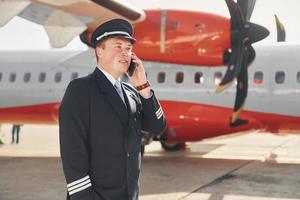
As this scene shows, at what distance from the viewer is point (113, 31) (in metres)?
3.04

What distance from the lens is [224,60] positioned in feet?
35.4

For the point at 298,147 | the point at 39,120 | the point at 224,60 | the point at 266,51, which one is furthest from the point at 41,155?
the point at 298,147

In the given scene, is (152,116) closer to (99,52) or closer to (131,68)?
(131,68)

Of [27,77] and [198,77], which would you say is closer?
[198,77]

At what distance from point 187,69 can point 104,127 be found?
9947 mm

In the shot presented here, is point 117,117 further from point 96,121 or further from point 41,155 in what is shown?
point 41,155

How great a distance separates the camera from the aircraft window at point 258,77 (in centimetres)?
1201

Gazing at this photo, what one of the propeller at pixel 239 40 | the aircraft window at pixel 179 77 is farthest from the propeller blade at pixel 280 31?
the aircraft window at pixel 179 77

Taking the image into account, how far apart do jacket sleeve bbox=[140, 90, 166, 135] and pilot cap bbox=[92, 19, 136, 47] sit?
499mm

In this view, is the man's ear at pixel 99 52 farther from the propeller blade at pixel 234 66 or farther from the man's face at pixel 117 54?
the propeller blade at pixel 234 66

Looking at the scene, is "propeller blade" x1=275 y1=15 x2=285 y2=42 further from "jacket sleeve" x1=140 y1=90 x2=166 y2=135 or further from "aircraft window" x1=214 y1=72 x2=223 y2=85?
"jacket sleeve" x1=140 y1=90 x2=166 y2=135

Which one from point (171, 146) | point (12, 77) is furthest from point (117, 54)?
point (12, 77)

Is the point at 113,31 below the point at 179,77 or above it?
above

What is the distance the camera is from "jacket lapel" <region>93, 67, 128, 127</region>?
9.90ft
